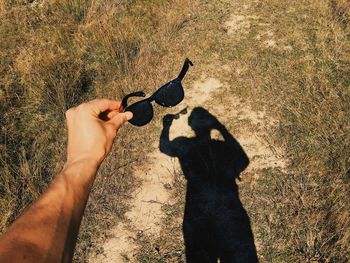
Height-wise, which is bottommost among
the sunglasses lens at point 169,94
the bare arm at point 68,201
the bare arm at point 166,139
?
the bare arm at point 166,139

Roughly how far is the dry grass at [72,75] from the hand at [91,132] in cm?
254

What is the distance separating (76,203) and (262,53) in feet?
17.5

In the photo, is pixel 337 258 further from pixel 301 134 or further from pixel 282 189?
pixel 301 134

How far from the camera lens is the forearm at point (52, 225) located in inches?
44.3

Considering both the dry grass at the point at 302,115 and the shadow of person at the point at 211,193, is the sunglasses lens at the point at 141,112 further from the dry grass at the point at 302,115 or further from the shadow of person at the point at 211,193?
the dry grass at the point at 302,115

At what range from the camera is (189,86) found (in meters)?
5.91

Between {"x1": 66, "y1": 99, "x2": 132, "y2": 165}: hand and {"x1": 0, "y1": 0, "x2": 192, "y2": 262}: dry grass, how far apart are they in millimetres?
2536

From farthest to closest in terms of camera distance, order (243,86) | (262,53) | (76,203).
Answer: (262,53)
(243,86)
(76,203)

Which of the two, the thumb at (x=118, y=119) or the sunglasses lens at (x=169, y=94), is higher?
the thumb at (x=118, y=119)

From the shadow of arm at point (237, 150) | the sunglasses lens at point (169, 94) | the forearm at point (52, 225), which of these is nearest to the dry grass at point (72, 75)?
the shadow of arm at point (237, 150)

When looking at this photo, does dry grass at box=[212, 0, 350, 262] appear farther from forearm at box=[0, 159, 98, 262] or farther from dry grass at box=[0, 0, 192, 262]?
forearm at box=[0, 159, 98, 262]

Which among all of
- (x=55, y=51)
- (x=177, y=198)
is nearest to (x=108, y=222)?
(x=177, y=198)

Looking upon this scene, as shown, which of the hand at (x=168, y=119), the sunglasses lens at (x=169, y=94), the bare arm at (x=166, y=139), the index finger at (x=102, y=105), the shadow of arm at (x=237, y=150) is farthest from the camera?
the hand at (x=168, y=119)

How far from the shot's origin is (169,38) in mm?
6754
